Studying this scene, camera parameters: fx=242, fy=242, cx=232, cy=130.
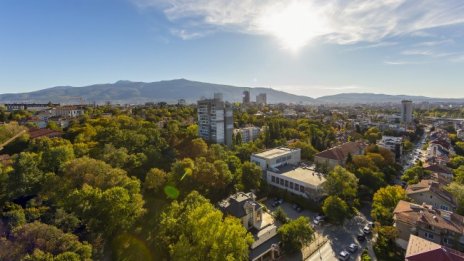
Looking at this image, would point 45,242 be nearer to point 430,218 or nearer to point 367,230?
point 367,230

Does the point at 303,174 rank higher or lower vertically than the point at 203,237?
lower

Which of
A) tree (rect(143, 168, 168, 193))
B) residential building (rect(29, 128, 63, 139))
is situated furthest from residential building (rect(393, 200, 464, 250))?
residential building (rect(29, 128, 63, 139))

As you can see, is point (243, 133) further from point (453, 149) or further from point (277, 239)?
point (453, 149)

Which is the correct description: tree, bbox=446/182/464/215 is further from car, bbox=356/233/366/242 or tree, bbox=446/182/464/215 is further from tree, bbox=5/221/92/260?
tree, bbox=5/221/92/260

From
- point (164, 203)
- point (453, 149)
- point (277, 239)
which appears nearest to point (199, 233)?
point (277, 239)

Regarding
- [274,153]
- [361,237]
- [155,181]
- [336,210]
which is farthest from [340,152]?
[155,181]

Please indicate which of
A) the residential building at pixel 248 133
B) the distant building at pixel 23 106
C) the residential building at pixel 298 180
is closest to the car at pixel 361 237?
the residential building at pixel 298 180
